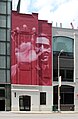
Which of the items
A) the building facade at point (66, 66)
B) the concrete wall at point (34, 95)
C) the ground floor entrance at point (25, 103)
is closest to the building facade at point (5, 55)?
the concrete wall at point (34, 95)

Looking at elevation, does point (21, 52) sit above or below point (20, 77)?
above

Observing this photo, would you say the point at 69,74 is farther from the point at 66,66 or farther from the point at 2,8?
the point at 2,8

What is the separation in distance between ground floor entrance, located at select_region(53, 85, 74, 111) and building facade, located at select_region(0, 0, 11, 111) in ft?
28.7

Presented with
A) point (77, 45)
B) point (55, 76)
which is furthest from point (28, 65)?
point (77, 45)

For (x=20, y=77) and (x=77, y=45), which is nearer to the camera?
(x=20, y=77)

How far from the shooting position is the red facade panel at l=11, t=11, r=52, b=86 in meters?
64.8

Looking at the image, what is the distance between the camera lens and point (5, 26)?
213 feet

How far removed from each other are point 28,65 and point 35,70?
4.89 ft

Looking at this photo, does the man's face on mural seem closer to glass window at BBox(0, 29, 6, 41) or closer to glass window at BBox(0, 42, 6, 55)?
glass window at BBox(0, 42, 6, 55)

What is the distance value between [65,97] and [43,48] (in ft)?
31.7

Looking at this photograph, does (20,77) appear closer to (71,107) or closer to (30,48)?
(30,48)

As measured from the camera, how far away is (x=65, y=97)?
68375 millimetres

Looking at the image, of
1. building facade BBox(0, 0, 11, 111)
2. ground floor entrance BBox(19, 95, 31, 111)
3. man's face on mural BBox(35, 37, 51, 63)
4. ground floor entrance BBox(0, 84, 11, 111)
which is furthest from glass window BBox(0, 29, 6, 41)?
ground floor entrance BBox(19, 95, 31, 111)

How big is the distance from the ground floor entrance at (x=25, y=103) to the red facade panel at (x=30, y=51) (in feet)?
8.00
